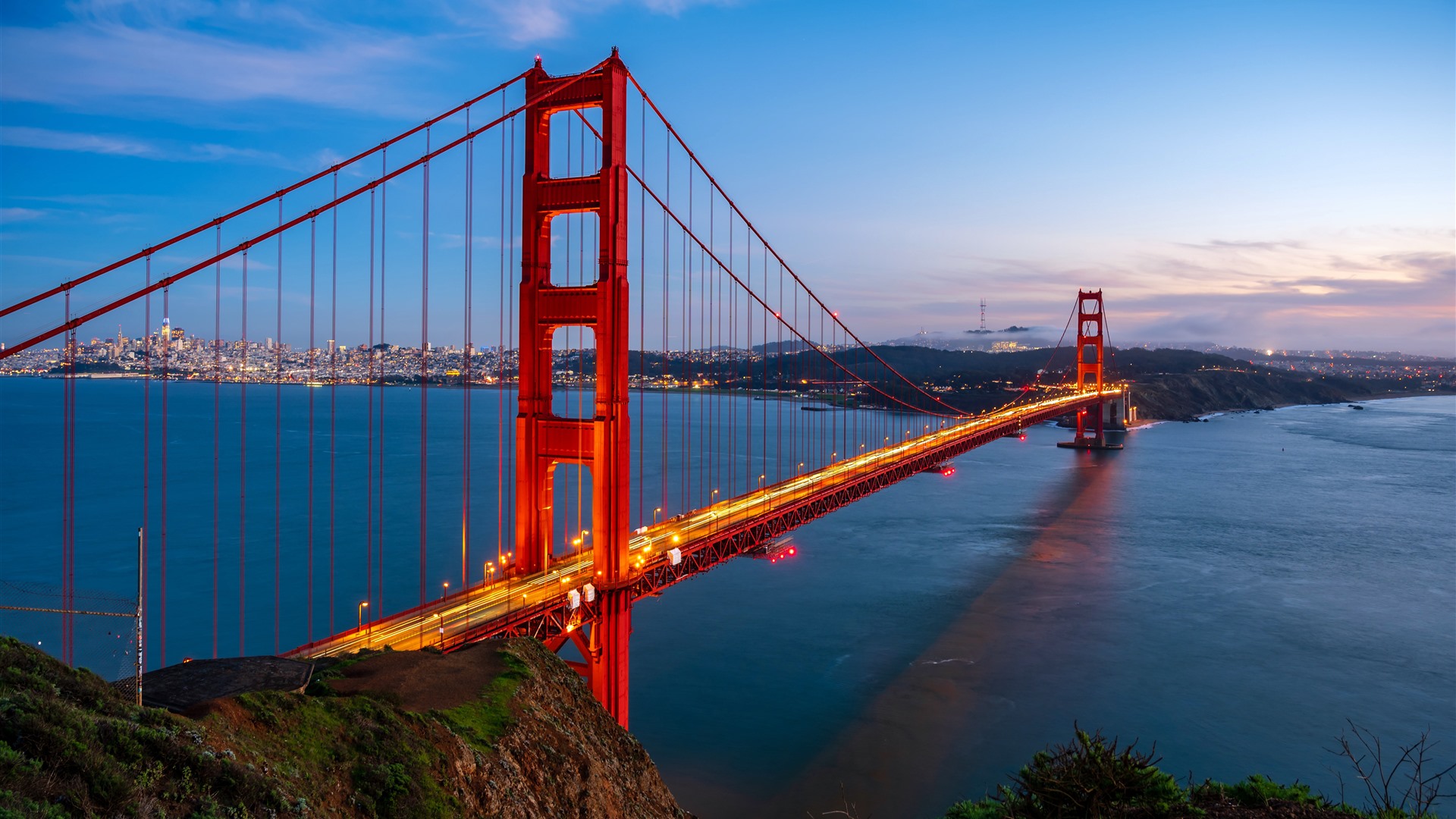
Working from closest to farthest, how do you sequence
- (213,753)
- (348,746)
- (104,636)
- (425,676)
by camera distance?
(213,753)
(348,746)
(104,636)
(425,676)

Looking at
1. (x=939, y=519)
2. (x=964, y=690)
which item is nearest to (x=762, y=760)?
(x=964, y=690)

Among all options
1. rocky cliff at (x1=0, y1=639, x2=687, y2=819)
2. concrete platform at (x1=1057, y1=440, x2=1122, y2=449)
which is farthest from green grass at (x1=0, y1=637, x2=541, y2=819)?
concrete platform at (x1=1057, y1=440, x2=1122, y2=449)

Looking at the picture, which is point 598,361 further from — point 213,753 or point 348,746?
point 213,753

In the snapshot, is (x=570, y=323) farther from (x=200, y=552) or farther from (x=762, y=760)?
(x=200, y=552)

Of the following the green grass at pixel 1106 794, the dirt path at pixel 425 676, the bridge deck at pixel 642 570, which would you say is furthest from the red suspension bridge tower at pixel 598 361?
the green grass at pixel 1106 794

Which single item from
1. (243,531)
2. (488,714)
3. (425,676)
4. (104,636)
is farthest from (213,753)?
(243,531)

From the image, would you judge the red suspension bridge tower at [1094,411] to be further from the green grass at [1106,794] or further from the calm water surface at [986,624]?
the green grass at [1106,794]
